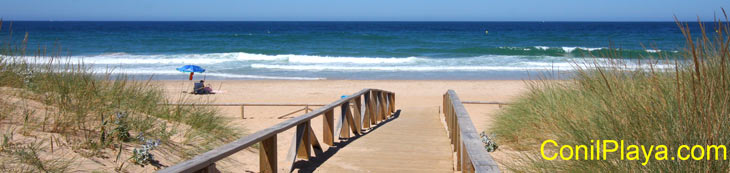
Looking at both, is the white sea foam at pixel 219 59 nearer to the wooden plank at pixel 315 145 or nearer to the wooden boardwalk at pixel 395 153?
the wooden boardwalk at pixel 395 153

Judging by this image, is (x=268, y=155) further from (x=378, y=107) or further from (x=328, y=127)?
(x=378, y=107)

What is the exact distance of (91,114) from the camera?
17.4 feet

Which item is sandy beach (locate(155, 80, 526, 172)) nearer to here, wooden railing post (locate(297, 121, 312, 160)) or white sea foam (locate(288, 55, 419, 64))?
wooden railing post (locate(297, 121, 312, 160))

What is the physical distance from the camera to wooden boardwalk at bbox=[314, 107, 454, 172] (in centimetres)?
567

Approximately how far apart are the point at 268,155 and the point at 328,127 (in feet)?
6.57

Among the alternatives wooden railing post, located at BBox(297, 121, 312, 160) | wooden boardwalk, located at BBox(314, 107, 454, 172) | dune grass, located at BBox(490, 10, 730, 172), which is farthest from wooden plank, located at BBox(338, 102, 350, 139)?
dune grass, located at BBox(490, 10, 730, 172)

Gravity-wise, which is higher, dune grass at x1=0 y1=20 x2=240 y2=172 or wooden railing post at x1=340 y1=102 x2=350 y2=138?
dune grass at x1=0 y1=20 x2=240 y2=172

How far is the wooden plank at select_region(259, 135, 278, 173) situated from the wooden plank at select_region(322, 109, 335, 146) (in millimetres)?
1906

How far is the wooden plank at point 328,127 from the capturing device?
6.96 m

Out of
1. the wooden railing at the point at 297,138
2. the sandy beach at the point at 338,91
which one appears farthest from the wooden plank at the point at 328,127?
the sandy beach at the point at 338,91

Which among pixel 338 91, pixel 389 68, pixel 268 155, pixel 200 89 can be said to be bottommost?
pixel 338 91

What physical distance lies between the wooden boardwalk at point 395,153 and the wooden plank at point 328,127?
0.22 metres

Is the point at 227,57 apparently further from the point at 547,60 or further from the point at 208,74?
the point at 547,60

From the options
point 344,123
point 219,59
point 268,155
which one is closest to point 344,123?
point 344,123
